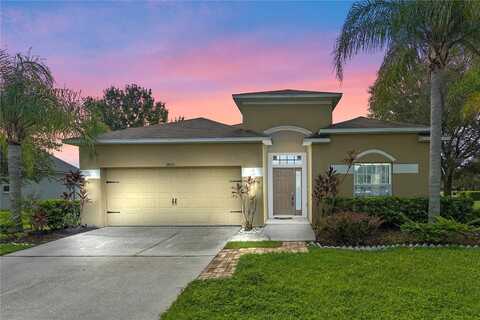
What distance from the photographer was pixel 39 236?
388 inches

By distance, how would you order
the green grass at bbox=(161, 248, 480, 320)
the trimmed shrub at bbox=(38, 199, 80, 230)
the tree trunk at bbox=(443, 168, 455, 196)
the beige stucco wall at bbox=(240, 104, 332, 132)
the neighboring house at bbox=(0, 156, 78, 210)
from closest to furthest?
the green grass at bbox=(161, 248, 480, 320)
the trimmed shrub at bbox=(38, 199, 80, 230)
the beige stucco wall at bbox=(240, 104, 332, 132)
the neighboring house at bbox=(0, 156, 78, 210)
the tree trunk at bbox=(443, 168, 455, 196)

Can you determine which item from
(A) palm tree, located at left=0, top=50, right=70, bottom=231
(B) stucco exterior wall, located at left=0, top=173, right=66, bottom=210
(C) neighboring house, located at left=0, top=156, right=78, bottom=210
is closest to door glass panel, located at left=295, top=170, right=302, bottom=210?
(A) palm tree, located at left=0, top=50, right=70, bottom=231

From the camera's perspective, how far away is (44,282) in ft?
18.8

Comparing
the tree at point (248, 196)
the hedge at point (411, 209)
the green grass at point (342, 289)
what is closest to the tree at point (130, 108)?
the tree at point (248, 196)

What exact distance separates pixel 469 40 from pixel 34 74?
42.6 ft

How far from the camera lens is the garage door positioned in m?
11.7

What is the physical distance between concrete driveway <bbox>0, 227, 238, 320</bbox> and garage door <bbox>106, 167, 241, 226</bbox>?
1594mm

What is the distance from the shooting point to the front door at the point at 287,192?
42.0 ft

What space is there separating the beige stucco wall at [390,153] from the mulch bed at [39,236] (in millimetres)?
9099

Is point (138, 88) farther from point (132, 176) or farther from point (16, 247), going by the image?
point (16, 247)

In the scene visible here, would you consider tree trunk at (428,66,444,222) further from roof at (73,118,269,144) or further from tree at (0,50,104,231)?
tree at (0,50,104,231)

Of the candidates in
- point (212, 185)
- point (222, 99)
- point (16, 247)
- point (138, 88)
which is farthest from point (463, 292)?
point (138, 88)

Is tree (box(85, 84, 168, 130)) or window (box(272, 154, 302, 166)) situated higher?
tree (box(85, 84, 168, 130))

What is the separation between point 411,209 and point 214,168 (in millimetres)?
6860
